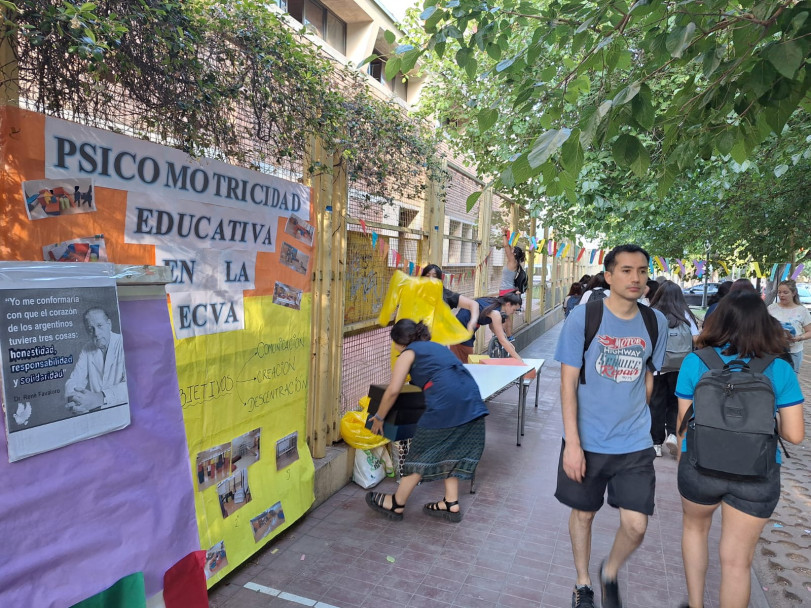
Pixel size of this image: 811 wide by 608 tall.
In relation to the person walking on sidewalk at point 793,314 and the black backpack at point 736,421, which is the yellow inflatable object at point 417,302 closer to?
the black backpack at point 736,421

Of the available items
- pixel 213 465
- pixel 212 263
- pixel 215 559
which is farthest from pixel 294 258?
pixel 215 559


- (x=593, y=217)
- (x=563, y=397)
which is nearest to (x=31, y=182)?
(x=563, y=397)

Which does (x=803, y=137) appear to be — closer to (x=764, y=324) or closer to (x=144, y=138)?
(x=764, y=324)

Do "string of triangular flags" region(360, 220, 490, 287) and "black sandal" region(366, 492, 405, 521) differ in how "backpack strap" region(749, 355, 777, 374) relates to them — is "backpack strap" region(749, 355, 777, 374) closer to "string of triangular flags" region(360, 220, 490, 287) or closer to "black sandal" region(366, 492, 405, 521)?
"black sandal" region(366, 492, 405, 521)

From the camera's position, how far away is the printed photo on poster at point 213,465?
3158mm

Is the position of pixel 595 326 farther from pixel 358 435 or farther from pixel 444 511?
pixel 358 435

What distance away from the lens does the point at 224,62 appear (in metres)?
2.93

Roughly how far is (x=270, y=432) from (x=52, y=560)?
2.38 meters

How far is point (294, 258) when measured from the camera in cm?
397

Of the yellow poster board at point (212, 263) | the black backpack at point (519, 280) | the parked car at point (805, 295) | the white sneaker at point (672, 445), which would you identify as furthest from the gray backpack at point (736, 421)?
the parked car at point (805, 295)

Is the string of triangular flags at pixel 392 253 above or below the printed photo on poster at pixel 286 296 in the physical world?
above

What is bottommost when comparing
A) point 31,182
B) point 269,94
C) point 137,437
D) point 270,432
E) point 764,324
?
point 270,432

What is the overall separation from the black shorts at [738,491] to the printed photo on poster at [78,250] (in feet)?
9.81

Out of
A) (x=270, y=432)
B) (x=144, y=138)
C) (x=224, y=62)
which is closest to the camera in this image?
(x=144, y=138)
